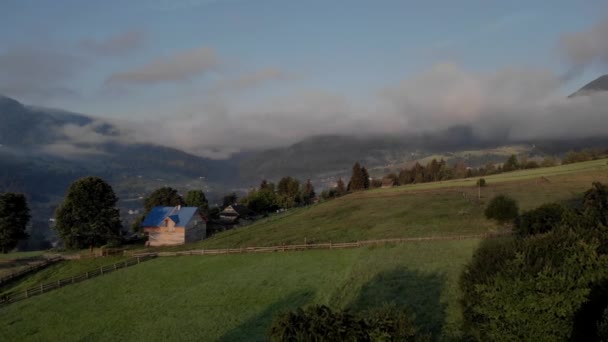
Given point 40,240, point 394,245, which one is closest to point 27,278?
point 394,245

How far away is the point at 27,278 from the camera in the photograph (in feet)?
183

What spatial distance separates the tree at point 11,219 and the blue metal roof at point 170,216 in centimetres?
2254

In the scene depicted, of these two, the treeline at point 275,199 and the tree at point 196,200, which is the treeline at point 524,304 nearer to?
the tree at point 196,200

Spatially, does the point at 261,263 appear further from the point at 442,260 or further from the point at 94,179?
the point at 94,179

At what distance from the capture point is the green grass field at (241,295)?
81.1 feet

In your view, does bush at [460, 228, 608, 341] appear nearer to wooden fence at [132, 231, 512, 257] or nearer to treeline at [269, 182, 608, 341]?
treeline at [269, 182, 608, 341]

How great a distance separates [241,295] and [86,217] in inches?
2253

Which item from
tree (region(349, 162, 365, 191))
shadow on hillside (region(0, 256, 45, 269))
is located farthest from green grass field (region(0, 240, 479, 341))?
tree (region(349, 162, 365, 191))

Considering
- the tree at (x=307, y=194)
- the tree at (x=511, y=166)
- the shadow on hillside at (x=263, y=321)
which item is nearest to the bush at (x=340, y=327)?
the shadow on hillside at (x=263, y=321)

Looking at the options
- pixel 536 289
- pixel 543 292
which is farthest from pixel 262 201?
pixel 543 292

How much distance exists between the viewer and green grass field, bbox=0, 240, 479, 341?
24719 mm

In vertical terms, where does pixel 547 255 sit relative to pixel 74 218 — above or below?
below

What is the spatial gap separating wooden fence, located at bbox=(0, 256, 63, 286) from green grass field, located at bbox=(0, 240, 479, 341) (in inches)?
733

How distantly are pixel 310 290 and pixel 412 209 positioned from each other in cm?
4143
